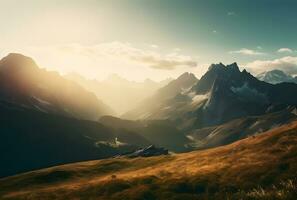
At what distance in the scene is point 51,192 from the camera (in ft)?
323

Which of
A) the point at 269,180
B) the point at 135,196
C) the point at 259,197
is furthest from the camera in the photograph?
the point at 135,196

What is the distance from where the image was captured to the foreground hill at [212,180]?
73812 millimetres

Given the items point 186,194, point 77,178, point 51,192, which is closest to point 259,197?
point 186,194

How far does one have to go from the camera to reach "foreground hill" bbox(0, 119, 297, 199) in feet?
242

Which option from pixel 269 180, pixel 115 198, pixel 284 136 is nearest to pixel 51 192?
pixel 115 198

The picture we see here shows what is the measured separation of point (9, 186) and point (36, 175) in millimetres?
10933

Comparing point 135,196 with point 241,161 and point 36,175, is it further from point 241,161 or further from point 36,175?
point 36,175

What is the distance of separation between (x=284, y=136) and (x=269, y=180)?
3549cm

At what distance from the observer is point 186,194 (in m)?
78.3

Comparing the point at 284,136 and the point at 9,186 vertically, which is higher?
the point at 284,136

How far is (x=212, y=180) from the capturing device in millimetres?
83688

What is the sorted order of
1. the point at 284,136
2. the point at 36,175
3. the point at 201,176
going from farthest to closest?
the point at 36,175 → the point at 284,136 → the point at 201,176

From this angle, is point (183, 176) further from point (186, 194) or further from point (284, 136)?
point (284, 136)

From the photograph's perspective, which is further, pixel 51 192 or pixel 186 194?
pixel 51 192
